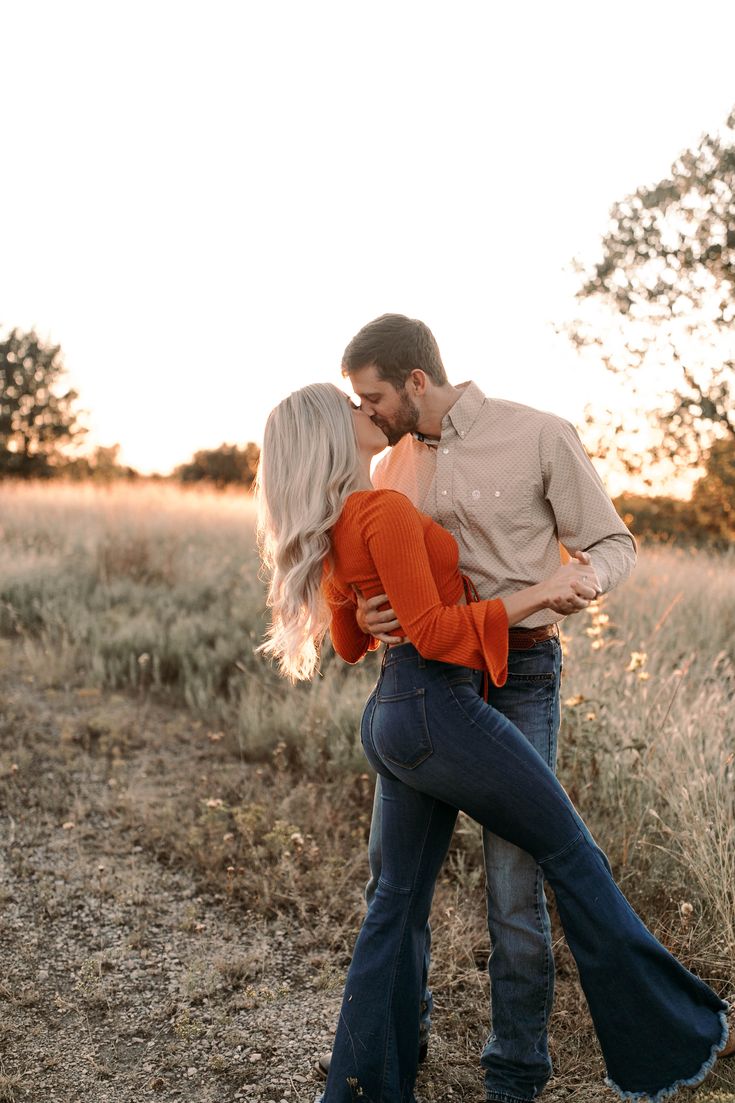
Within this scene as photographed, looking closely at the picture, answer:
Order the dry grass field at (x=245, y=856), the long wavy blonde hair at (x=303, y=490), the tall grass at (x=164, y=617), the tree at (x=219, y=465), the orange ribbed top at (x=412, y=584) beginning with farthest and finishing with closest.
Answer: the tree at (x=219, y=465)
the tall grass at (x=164, y=617)
the dry grass field at (x=245, y=856)
the long wavy blonde hair at (x=303, y=490)
the orange ribbed top at (x=412, y=584)

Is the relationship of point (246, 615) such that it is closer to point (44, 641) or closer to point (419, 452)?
point (44, 641)

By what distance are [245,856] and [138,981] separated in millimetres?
874

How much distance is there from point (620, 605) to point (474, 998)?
4984mm

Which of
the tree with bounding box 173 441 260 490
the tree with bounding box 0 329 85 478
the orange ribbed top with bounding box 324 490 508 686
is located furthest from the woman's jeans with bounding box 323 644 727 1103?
the tree with bounding box 0 329 85 478

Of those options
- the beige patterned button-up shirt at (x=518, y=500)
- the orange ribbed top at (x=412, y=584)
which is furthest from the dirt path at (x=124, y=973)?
the beige patterned button-up shirt at (x=518, y=500)

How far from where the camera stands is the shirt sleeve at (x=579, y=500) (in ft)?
8.56

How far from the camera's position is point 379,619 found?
239cm

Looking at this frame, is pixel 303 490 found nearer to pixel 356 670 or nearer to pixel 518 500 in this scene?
pixel 518 500

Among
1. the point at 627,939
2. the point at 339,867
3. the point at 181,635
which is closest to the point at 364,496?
the point at 627,939

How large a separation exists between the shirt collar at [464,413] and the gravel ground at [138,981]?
1.86 metres

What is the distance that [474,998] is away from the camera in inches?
131

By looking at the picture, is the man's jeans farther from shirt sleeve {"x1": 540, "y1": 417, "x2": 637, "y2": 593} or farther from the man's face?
the man's face

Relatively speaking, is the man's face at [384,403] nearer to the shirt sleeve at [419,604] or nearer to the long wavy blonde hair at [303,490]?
the long wavy blonde hair at [303,490]

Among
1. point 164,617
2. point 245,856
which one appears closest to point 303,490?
point 245,856
